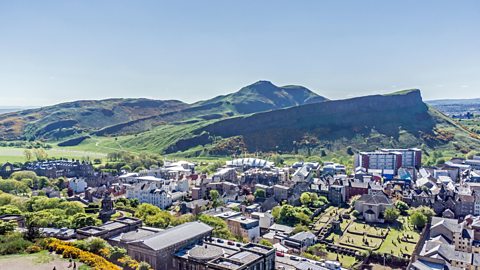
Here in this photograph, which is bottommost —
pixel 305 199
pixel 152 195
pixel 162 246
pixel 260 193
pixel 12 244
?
pixel 305 199

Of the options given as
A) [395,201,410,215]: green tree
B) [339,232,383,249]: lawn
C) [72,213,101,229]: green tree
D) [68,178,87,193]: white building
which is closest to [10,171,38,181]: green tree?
[68,178,87,193]: white building

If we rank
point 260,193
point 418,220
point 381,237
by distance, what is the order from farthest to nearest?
point 260,193 → point 418,220 → point 381,237

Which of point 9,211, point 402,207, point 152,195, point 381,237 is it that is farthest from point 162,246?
point 402,207

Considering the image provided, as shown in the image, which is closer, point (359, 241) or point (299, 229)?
point (359, 241)

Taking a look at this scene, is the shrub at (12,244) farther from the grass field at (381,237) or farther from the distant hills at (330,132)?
the distant hills at (330,132)

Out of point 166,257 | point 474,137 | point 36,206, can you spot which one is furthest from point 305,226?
point 474,137

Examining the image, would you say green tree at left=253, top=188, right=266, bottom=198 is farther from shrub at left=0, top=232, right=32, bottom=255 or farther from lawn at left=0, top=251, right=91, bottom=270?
lawn at left=0, top=251, right=91, bottom=270

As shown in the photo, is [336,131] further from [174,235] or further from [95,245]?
[95,245]

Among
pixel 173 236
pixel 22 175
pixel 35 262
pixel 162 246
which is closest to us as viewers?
pixel 35 262

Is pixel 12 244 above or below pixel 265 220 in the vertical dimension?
above

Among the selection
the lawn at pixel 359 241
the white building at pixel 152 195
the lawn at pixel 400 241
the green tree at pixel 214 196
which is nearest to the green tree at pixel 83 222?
the white building at pixel 152 195
